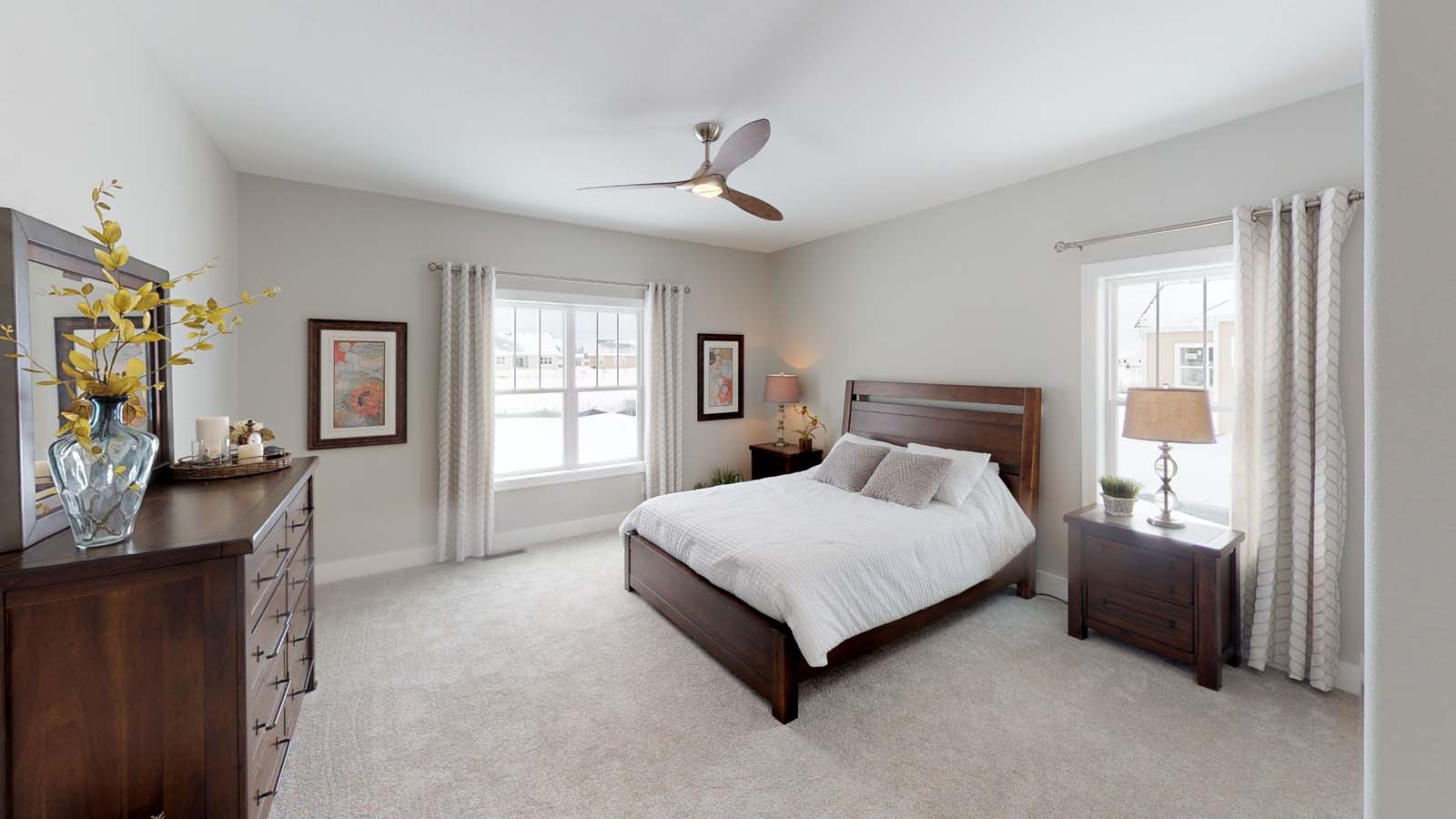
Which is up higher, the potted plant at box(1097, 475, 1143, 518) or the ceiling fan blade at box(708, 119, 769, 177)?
the ceiling fan blade at box(708, 119, 769, 177)

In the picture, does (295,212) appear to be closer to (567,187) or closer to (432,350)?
(432,350)

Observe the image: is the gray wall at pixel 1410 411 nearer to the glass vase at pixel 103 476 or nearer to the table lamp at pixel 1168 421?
the glass vase at pixel 103 476

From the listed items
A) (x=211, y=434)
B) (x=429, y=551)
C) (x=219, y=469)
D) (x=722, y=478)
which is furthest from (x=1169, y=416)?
(x=429, y=551)

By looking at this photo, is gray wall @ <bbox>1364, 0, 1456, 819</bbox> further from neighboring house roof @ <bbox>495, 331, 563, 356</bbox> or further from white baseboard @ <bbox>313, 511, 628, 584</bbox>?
neighboring house roof @ <bbox>495, 331, 563, 356</bbox>

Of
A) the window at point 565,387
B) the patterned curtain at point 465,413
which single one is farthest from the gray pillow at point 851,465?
the patterned curtain at point 465,413

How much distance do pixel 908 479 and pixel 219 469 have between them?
10.8 feet

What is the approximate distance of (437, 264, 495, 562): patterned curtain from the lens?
4.29 meters

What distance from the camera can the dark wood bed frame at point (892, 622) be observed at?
260 cm

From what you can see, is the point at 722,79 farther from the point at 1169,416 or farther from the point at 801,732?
the point at 801,732

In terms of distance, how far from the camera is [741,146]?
2598 mm

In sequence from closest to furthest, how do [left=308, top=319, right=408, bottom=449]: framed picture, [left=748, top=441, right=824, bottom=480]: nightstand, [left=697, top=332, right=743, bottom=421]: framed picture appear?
[left=308, top=319, right=408, bottom=449]: framed picture
[left=748, top=441, right=824, bottom=480]: nightstand
[left=697, top=332, right=743, bottom=421]: framed picture

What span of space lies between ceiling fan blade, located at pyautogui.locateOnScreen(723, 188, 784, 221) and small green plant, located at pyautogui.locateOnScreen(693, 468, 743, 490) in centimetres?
287

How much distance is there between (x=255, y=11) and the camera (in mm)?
2082

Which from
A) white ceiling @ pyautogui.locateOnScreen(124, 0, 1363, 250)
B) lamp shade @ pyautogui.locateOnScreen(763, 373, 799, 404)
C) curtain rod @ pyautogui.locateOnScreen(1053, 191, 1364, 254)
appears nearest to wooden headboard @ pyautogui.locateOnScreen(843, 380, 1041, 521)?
lamp shade @ pyautogui.locateOnScreen(763, 373, 799, 404)
